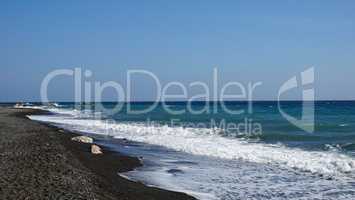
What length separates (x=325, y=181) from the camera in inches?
588

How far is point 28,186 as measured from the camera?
11109 mm

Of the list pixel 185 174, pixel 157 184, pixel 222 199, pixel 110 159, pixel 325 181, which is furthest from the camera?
pixel 110 159

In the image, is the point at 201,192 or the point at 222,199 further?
the point at 201,192

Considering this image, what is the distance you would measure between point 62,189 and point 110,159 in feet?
26.9

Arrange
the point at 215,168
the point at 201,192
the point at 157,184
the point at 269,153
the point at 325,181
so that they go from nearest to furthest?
the point at 201,192 < the point at 157,184 < the point at 325,181 < the point at 215,168 < the point at 269,153

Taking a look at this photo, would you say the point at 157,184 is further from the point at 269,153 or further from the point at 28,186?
the point at 269,153

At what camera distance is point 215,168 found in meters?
17.5

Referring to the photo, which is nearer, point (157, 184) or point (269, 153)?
point (157, 184)

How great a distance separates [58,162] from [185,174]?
3.99 meters

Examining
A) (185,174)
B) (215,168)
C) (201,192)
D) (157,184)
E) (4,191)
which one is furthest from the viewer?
(215,168)

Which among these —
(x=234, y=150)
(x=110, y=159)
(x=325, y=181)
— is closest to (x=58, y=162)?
(x=110, y=159)

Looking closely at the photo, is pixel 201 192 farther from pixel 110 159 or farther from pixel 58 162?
pixel 110 159

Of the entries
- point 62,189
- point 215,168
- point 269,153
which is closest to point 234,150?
point 269,153

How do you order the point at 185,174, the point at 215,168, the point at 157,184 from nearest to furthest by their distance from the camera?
the point at 157,184
the point at 185,174
the point at 215,168
